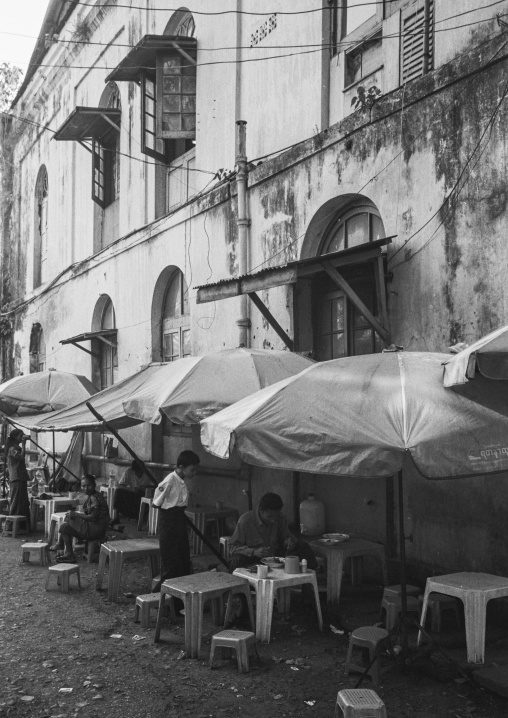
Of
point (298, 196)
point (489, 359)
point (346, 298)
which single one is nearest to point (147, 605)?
point (489, 359)

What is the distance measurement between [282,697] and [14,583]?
15.6 feet

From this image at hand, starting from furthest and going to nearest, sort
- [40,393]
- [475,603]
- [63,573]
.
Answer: [40,393]
[63,573]
[475,603]

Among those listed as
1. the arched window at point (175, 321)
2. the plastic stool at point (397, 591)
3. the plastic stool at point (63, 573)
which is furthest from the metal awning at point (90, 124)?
the plastic stool at point (397, 591)

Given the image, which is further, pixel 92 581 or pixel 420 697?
pixel 92 581

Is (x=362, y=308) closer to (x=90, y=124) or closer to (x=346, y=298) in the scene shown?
(x=346, y=298)

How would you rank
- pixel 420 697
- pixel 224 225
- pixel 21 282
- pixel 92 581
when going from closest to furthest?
pixel 420 697 → pixel 92 581 → pixel 224 225 → pixel 21 282

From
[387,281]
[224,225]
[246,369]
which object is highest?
[224,225]

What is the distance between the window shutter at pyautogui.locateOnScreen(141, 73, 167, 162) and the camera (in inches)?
552

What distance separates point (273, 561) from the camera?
268 inches

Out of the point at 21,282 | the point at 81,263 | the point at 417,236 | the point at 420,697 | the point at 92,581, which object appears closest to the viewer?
the point at 420,697

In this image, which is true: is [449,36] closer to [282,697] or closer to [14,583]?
[282,697]

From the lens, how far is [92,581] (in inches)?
348

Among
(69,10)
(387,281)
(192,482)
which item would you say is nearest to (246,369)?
(387,281)

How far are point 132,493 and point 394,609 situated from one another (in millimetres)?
7719
